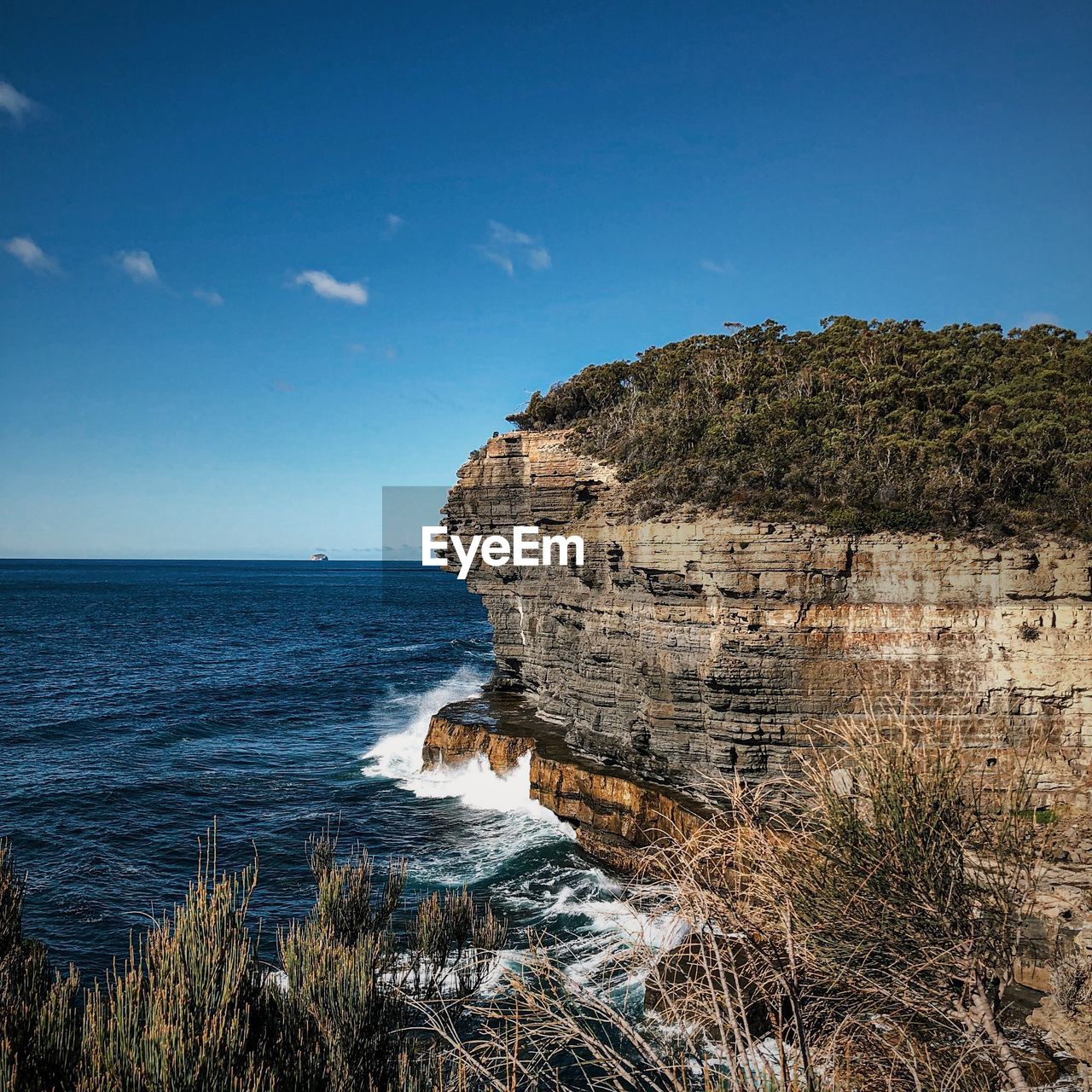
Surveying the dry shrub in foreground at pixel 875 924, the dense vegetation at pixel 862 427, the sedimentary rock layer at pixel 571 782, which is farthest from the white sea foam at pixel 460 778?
the dry shrub in foreground at pixel 875 924

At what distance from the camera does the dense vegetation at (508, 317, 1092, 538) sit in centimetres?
2062

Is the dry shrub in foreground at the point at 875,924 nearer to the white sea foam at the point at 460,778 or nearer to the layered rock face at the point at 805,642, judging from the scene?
the layered rock face at the point at 805,642

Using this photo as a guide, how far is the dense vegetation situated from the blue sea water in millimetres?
12516

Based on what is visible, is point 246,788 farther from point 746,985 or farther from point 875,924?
point 875,924

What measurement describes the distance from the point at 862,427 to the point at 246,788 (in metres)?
27.9

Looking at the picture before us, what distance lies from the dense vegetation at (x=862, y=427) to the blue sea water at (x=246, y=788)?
1252 centimetres

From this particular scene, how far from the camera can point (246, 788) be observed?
97.6 ft

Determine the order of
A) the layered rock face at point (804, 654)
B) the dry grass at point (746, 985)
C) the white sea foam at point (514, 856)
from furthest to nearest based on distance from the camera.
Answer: the layered rock face at point (804, 654), the white sea foam at point (514, 856), the dry grass at point (746, 985)

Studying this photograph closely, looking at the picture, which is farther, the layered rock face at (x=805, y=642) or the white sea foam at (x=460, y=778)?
the white sea foam at (x=460, y=778)

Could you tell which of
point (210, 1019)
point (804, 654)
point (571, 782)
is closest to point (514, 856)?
point (571, 782)

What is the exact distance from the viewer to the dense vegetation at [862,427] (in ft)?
67.7

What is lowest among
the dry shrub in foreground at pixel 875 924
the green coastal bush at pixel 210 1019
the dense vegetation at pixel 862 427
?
the green coastal bush at pixel 210 1019

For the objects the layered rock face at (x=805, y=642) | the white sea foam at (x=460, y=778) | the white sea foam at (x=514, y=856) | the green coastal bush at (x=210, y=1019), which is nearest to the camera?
the green coastal bush at (x=210, y=1019)

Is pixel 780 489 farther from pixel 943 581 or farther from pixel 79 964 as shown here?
pixel 79 964
